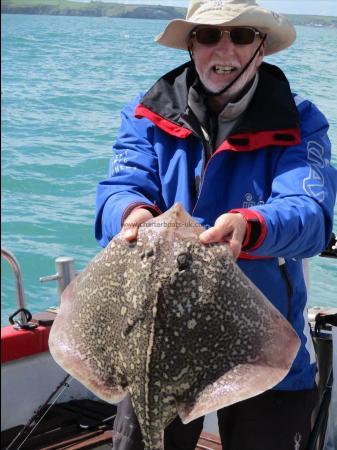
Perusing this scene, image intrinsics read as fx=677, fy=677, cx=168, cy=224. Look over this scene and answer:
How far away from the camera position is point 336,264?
8273 millimetres

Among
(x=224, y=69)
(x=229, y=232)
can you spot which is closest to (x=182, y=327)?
(x=229, y=232)

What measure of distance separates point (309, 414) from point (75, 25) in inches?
981

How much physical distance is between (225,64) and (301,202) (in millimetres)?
713

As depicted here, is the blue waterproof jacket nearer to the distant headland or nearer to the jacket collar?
the jacket collar

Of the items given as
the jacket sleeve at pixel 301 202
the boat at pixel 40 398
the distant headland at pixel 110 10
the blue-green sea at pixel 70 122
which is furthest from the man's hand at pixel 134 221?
the distant headland at pixel 110 10

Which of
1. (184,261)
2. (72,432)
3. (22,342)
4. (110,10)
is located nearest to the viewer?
(184,261)

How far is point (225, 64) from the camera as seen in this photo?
2863 millimetres

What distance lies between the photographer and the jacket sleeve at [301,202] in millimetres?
2428

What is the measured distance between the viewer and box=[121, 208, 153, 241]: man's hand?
7.32 ft

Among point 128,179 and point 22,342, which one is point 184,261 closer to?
point 128,179

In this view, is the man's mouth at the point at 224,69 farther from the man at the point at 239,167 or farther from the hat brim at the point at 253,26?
the hat brim at the point at 253,26

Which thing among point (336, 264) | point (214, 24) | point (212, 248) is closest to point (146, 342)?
point (212, 248)

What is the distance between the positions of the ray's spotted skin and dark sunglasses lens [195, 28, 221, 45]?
103 cm

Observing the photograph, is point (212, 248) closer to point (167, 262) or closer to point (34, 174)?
point (167, 262)
